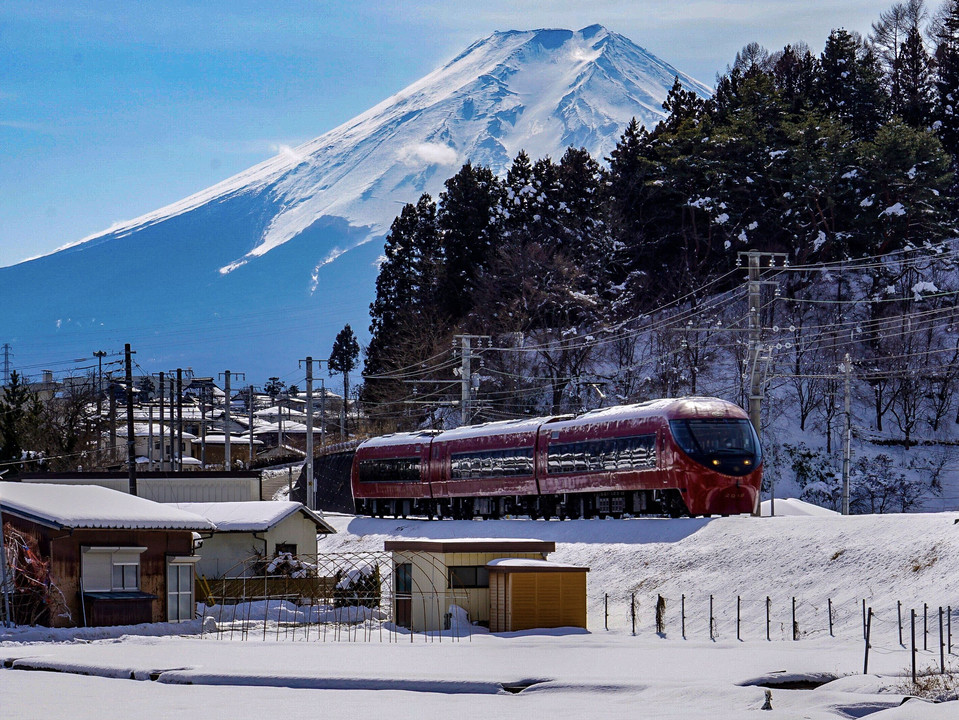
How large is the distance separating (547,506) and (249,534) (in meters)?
10.9

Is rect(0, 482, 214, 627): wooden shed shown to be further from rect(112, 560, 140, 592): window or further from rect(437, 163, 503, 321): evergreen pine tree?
rect(437, 163, 503, 321): evergreen pine tree

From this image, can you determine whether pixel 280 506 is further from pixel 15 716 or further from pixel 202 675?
pixel 15 716

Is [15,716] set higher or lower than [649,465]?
lower

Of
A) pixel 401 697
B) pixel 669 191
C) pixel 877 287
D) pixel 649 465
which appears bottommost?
pixel 401 697

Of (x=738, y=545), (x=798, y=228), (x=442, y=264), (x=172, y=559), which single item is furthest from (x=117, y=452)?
(x=738, y=545)

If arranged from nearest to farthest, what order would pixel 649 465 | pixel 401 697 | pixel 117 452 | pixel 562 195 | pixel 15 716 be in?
1. pixel 15 716
2. pixel 401 697
3. pixel 649 465
4. pixel 562 195
5. pixel 117 452

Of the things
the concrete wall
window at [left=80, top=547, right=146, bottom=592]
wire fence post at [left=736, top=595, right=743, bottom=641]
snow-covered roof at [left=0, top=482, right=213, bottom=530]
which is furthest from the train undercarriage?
window at [left=80, top=547, right=146, bottom=592]

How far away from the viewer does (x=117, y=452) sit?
337 feet

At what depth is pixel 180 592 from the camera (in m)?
36.9

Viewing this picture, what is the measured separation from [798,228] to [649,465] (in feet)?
114

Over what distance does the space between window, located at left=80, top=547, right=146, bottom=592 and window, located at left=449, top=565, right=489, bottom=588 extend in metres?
8.15

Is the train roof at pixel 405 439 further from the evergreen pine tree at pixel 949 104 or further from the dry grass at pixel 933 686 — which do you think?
the evergreen pine tree at pixel 949 104

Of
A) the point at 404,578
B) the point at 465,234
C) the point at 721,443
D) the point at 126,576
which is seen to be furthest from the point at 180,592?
the point at 465,234

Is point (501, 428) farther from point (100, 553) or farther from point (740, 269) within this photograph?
point (740, 269)
